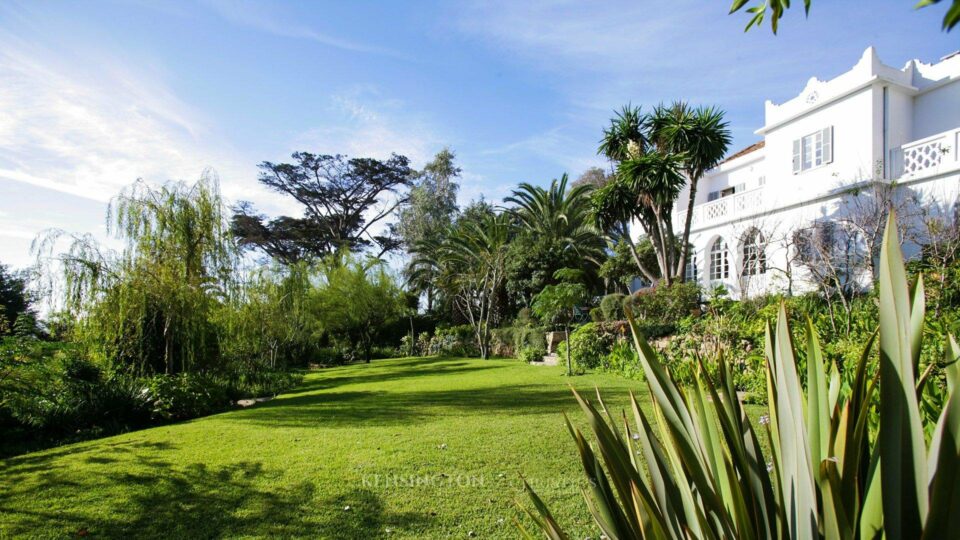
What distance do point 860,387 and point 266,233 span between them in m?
38.5

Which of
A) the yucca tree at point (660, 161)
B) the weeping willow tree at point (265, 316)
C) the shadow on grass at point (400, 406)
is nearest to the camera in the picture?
the shadow on grass at point (400, 406)

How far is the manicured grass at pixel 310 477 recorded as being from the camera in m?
4.10

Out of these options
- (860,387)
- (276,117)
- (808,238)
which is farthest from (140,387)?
(808,238)

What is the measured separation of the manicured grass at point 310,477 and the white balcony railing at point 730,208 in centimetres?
1250

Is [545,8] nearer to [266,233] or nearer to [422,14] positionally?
[422,14]

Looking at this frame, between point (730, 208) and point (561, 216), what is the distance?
9961 millimetres

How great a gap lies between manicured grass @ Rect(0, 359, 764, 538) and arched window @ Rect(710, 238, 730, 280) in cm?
1314

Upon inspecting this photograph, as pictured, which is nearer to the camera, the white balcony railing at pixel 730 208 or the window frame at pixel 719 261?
the white balcony railing at pixel 730 208

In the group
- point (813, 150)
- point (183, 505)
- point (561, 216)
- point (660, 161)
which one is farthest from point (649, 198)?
point (183, 505)

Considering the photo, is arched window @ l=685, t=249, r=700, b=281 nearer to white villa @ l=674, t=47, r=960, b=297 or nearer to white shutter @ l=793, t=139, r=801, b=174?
white villa @ l=674, t=47, r=960, b=297

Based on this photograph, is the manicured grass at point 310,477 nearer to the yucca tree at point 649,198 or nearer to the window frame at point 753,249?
the window frame at point 753,249

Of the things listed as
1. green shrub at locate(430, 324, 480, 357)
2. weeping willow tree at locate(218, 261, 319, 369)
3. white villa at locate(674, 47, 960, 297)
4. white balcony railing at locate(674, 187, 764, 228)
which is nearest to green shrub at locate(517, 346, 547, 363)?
green shrub at locate(430, 324, 480, 357)

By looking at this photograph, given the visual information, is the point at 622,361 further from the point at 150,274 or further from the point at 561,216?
the point at 561,216

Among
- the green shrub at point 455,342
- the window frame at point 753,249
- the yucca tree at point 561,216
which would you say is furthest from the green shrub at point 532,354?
the yucca tree at point 561,216
